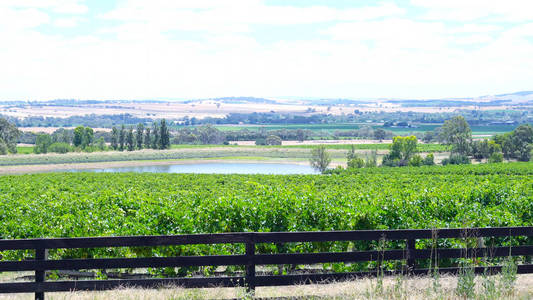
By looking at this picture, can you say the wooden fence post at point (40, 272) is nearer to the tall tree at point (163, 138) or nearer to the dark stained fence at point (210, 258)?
the dark stained fence at point (210, 258)

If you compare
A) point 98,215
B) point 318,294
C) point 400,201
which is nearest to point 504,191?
point 400,201

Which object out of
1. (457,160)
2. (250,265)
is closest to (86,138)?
(457,160)

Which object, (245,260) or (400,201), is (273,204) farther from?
(245,260)

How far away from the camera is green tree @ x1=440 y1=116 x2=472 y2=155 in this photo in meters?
131

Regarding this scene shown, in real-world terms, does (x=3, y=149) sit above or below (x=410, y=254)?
below

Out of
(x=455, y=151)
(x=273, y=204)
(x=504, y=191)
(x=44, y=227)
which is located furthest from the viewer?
(x=455, y=151)

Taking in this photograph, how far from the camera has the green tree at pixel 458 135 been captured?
131 meters

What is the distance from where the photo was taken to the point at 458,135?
13588 centimetres

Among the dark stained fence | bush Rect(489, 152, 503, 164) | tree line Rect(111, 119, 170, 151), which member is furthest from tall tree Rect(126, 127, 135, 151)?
the dark stained fence

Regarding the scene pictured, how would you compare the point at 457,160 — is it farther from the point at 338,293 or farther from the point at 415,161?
the point at 338,293

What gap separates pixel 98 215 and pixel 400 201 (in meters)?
7.48

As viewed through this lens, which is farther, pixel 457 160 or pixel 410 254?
pixel 457 160

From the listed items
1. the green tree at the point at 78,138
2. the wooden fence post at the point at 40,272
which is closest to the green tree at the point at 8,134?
the green tree at the point at 78,138

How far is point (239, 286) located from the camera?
24.3 ft
